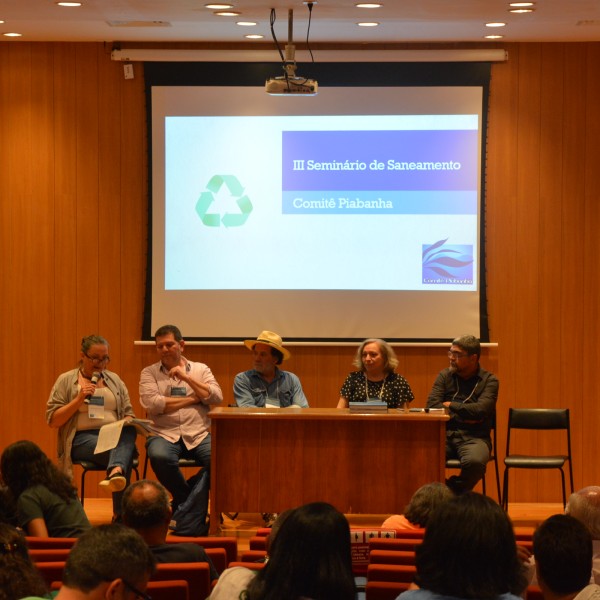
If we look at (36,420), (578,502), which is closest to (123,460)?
(36,420)

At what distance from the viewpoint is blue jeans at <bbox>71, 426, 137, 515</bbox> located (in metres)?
6.62

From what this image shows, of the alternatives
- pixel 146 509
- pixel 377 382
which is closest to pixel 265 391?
Answer: pixel 377 382

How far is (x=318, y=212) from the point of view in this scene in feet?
26.3

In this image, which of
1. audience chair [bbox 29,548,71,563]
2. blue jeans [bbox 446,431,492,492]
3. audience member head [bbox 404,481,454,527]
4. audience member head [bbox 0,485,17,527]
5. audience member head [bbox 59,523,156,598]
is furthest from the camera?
blue jeans [bbox 446,431,492,492]

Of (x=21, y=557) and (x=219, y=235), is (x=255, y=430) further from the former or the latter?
(x=21, y=557)

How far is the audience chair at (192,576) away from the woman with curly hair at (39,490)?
1.30 meters

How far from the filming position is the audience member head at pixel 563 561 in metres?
2.77

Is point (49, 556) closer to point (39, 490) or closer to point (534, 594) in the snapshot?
point (39, 490)

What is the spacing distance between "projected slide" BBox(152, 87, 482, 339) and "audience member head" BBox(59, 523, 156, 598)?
5.58 m

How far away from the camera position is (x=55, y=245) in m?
8.11

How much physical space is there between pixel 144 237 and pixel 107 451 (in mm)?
2023

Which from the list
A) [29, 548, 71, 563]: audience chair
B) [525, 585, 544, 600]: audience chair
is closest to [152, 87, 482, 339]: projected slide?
[29, 548, 71, 563]: audience chair

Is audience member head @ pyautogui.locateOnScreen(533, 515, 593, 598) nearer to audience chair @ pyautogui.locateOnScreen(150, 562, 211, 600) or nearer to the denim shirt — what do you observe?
audience chair @ pyautogui.locateOnScreen(150, 562, 211, 600)

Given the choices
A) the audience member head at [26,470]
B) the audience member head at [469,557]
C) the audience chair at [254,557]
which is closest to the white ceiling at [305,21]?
the audience member head at [26,470]
